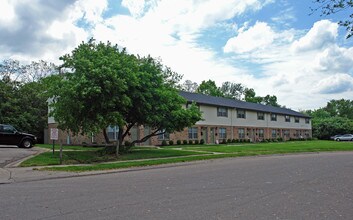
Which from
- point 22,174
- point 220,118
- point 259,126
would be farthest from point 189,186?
point 259,126

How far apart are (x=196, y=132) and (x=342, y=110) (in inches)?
3838

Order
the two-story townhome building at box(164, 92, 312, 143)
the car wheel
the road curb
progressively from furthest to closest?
1. the two-story townhome building at box(164, 92, 312, 143)
2. the car wheel
3. the road curb

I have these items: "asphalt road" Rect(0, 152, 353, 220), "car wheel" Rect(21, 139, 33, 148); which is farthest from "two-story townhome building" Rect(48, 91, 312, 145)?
"asphalt road" Rect(0, 152, 353, 220)

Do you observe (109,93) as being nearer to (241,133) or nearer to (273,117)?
(241,133)

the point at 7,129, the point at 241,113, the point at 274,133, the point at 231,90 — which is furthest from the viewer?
the point at 231,90

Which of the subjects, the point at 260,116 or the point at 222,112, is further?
the point at 260,116

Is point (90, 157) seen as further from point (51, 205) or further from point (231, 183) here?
point (51, 205)

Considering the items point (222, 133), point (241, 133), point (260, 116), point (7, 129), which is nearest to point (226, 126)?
point (222, 133)

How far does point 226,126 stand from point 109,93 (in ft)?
105

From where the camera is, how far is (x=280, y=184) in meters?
11.4

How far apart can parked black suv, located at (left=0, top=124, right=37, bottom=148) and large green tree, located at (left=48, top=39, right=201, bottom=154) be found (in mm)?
7751

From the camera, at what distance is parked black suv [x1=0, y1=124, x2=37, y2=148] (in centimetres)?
2834

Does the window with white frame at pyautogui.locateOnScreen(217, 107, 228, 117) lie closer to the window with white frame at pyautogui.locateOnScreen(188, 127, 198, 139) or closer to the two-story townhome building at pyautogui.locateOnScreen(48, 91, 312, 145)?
the two-story townhome building at pyautogui.locateOnScreen(48, 91, 312, 145)

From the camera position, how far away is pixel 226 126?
5109 centimetres
